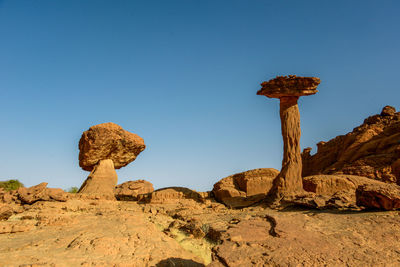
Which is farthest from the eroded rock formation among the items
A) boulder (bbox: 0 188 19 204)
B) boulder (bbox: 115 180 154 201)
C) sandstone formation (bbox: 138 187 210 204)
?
boulder (bbox: 0 188 19 204)

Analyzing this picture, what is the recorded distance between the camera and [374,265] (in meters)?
2.89

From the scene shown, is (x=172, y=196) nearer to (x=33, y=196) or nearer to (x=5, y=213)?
(x=33, y=196)

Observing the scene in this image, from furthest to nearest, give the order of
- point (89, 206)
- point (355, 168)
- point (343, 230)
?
point (355, 168), point (89, 206), point (343, 230)

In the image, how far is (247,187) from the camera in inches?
383

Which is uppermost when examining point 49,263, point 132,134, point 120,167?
point 132,134

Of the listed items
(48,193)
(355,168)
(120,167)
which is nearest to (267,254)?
(48,193)

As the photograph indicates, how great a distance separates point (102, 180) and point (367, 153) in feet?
43.1

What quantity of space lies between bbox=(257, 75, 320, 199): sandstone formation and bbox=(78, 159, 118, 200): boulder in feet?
21.7

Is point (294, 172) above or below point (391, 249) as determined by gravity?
above

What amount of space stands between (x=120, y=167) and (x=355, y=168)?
37.2ft

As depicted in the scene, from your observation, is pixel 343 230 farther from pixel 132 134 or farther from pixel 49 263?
pixel 132 134

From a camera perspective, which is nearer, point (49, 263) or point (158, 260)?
point (49, 263)

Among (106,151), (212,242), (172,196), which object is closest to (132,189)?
(106,151)

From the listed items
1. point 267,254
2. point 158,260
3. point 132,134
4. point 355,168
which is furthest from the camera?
point 132,134
